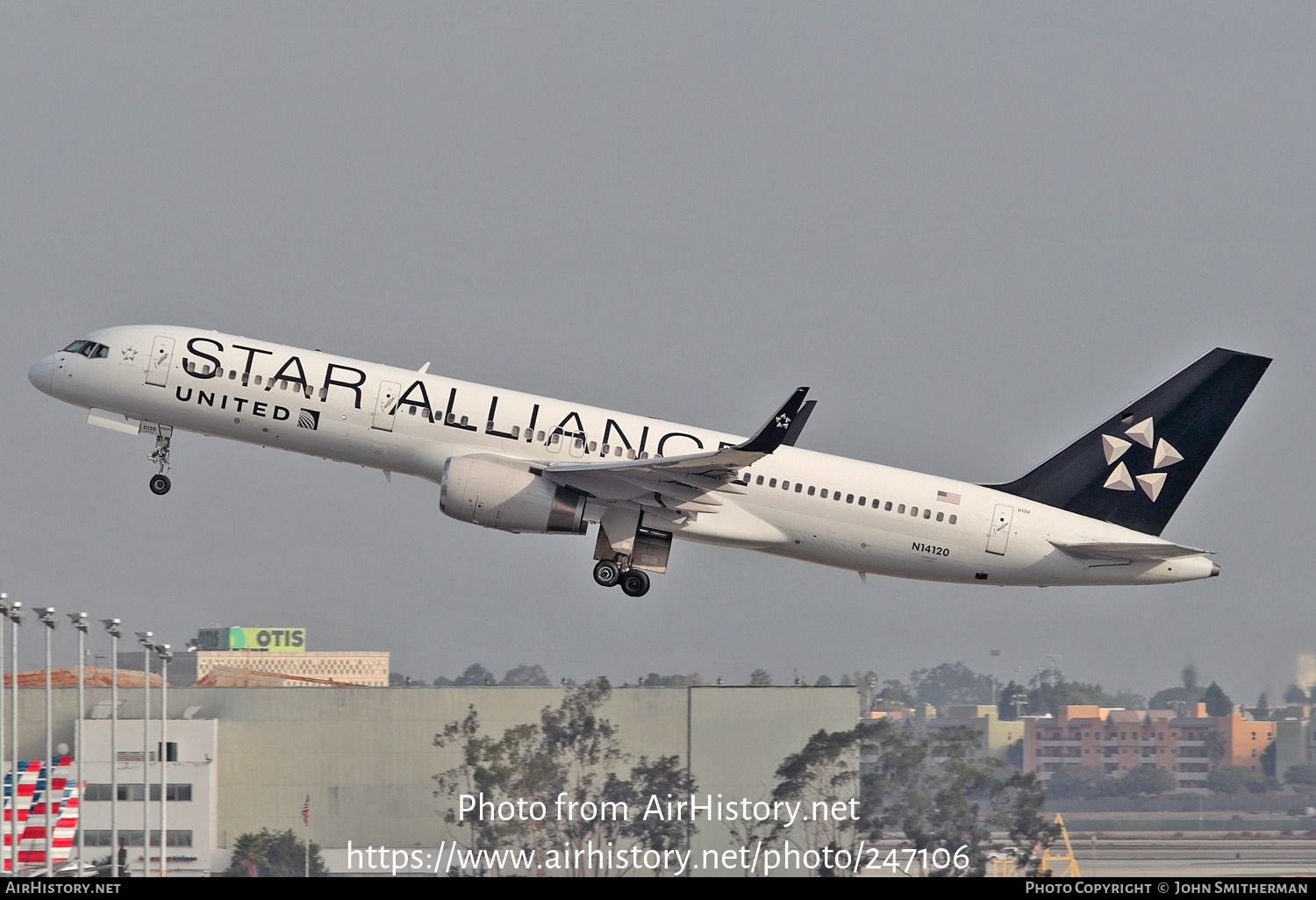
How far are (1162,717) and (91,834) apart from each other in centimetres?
6399

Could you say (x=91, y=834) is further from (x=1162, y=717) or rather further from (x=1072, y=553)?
(x=1162, y=717)

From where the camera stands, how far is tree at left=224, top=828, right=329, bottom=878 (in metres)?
64.6

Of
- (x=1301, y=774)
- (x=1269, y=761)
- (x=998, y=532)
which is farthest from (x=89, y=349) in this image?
(x=1301, y=774)

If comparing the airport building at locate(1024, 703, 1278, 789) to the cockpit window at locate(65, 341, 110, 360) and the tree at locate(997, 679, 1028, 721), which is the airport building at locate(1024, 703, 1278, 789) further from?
the cockpit window at locate(65, 341, 110, 360)

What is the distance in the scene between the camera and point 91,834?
203 feet

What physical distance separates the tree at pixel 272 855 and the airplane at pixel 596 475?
28594 millimetres

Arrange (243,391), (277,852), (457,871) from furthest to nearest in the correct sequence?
(277,852), (457,871), (243,391)

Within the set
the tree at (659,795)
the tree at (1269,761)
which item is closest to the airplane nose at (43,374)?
the tree at (659,795)

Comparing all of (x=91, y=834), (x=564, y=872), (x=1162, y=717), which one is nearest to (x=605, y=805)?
(x=564, y=872)

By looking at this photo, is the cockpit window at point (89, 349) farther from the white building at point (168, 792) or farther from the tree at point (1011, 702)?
the tree at point (1011, 702)

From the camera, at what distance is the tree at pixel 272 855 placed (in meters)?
64.6

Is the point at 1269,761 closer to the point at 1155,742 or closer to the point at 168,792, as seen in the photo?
the point at 1155,742

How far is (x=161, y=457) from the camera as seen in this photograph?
43.5m

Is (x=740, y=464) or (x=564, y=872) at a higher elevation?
(x=740, y=464)
